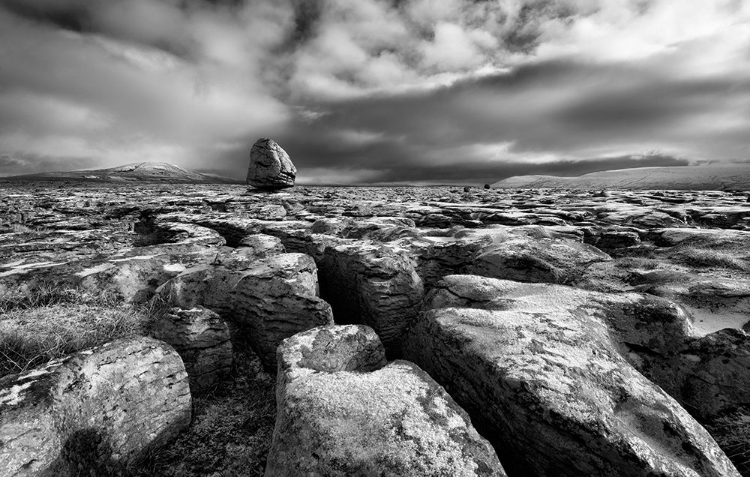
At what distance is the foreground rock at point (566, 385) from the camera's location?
3.89 meters

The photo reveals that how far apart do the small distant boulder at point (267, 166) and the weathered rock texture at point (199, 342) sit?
171ft

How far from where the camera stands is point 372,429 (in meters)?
4.01

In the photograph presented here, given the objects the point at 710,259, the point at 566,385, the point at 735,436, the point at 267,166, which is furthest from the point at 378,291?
the point at 267,166

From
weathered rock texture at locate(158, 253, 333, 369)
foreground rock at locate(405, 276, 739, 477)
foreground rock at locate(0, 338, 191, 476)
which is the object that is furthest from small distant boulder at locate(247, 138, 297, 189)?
foreground rock at locate(405, 276, 739, 477)

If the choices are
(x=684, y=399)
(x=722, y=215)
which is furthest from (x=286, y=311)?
(x=722, y=215)

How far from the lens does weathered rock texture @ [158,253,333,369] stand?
7.79 metres

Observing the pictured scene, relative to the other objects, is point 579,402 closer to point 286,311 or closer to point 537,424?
point 537,424

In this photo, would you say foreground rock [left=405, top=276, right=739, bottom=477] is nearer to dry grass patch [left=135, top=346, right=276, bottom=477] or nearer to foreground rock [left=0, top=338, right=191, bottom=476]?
dry grass patch [left=135, top=346, right=276, bottom=477]

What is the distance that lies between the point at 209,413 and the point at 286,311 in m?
2.54

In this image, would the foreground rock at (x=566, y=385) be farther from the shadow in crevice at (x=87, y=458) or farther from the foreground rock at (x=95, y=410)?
the shadow in crevice at (x=87, y=458)

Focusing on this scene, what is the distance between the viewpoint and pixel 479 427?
17.0 ft

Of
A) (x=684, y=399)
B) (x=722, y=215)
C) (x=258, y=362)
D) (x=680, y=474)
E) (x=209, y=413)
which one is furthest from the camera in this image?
(x=722, y=215)

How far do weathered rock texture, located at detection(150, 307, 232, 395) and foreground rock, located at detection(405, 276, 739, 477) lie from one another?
4.31 meters

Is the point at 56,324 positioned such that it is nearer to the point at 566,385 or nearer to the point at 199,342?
the point at 199,342
